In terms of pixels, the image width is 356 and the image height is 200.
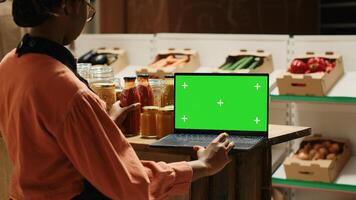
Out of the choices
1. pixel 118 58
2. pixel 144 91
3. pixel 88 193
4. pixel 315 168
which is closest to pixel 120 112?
pixel 144 91

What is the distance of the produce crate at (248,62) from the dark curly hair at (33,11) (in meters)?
2.10

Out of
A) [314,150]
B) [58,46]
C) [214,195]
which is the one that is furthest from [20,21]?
[314,150]

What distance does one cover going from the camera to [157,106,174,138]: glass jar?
2244 millimetres

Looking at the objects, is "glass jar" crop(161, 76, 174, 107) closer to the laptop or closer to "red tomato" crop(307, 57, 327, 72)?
the laptop

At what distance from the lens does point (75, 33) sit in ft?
5.36

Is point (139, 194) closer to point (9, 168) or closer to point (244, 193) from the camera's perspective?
point (244, 193)

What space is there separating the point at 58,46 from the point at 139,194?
438 mm

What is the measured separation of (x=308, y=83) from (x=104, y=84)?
1.36m

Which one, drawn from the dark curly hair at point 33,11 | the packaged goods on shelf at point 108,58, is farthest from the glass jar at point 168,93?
the packaged goods on shelf at point 108,58

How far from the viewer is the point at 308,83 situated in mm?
3311

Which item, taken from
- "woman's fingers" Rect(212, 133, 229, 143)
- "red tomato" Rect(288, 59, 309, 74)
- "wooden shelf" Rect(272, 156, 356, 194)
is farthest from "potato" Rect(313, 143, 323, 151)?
"woman's fingers" Rect(212, 133, 229, 143)

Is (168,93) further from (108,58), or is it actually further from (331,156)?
(108,58)

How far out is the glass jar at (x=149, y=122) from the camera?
226cm

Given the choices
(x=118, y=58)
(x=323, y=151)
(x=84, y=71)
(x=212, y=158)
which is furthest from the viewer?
(x=118, y=58)
